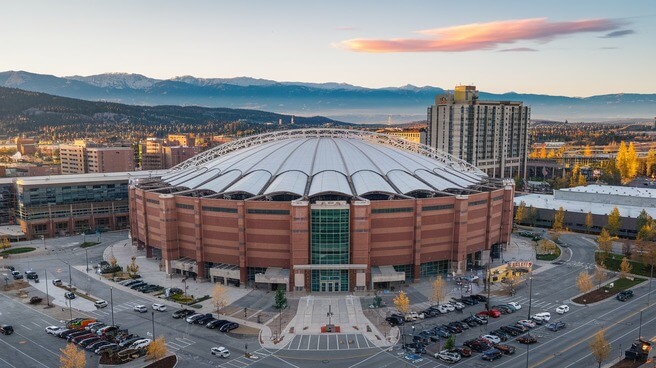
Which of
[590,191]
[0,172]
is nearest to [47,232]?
[0,172]

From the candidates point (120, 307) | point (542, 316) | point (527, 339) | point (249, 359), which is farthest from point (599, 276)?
point (120, 307)

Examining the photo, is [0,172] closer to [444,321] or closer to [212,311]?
[212,311]

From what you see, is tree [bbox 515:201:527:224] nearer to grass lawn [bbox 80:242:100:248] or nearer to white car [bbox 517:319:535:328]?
white car [bbox 517:319:535:328]

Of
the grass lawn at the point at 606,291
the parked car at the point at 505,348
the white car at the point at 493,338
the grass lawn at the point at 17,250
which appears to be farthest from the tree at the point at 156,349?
the grass lawn at the point at 17,250

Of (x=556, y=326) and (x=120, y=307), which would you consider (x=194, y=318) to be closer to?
(x=120, y=307)

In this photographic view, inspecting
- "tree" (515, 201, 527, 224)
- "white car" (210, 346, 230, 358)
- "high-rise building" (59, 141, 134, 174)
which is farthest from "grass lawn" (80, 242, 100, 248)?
"tree" (515, 201, 527, 224)
